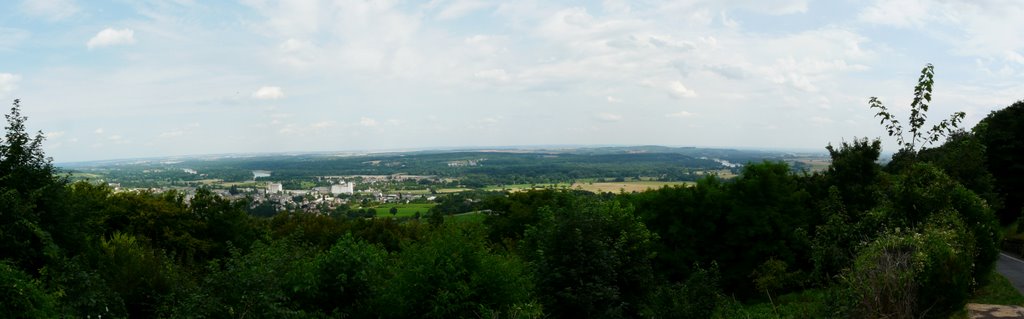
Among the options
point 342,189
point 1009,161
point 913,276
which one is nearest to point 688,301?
point 913,276

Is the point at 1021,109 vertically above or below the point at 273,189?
above

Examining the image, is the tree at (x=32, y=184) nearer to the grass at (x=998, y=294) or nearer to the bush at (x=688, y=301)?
the bush at (x=688, y=301)

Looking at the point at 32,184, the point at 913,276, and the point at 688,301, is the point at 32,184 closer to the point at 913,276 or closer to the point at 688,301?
the point at 688,301

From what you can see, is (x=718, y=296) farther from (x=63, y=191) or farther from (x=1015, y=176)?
(x=1015, y=176)

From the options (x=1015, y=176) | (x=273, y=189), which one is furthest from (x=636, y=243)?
(x=273, y=189)

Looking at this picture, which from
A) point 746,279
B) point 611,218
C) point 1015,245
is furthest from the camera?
point 746,279

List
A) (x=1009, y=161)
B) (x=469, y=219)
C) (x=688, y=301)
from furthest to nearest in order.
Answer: (x=1009, y=161), (x=469, y=219), (x=688, y=301)

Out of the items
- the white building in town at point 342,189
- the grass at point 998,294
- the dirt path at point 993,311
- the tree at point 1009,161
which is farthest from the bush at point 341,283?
the white building in town at point 342,189

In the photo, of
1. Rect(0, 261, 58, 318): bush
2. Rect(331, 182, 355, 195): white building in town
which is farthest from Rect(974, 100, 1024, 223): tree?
Rect(331, 182, 355, 195): white building in town
